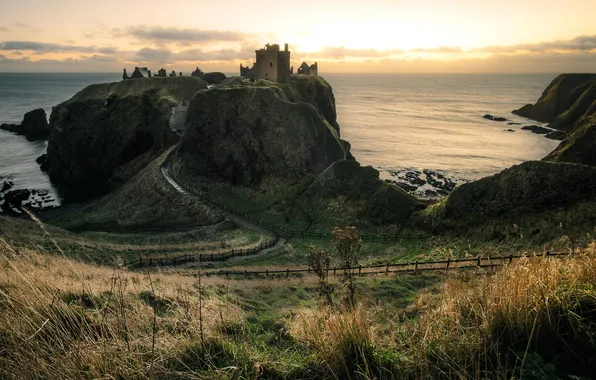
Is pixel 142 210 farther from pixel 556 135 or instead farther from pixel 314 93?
pixel 556 135

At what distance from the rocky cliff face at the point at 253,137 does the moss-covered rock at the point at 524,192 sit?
24.8 metres

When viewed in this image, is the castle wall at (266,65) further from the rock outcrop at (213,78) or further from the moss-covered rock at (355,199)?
the moss-covered rock at (355,199)

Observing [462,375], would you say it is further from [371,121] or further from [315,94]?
[371,121]

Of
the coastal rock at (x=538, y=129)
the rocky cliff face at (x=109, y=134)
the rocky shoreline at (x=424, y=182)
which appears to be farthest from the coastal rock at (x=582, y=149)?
the coastal rock at (x=538, y=129)

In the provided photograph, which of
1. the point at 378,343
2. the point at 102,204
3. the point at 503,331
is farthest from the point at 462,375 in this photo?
the point at 102,204

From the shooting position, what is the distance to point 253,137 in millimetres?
60375

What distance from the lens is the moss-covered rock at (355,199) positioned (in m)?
41.4

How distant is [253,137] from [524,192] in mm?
39330

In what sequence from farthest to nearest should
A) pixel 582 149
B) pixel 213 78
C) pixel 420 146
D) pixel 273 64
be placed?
pixel 213 78, pixel 420 146, pixel 273 64, pixel 582 149

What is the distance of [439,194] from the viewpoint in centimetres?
6675

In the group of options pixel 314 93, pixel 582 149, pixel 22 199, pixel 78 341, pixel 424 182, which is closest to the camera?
pixel 78 341

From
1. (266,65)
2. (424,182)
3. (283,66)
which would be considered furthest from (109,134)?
(424,182)

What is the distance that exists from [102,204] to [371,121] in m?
111

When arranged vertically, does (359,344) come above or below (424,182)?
above
